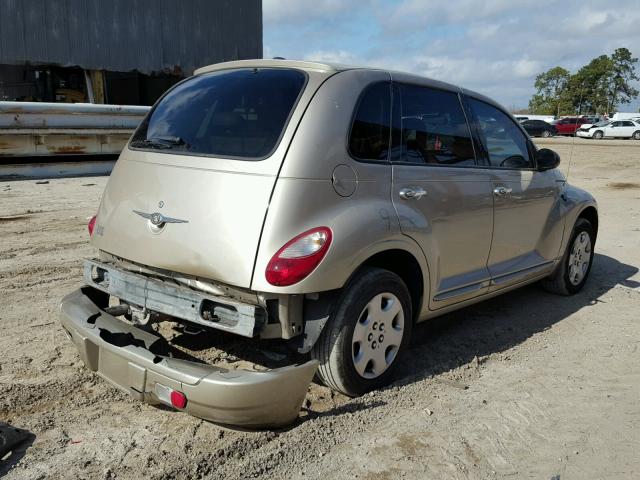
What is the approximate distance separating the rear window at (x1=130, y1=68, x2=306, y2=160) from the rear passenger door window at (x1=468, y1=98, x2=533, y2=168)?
169 centimetres

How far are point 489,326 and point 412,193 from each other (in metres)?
1.83

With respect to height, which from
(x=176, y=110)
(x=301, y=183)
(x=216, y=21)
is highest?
(x=216, y=21)

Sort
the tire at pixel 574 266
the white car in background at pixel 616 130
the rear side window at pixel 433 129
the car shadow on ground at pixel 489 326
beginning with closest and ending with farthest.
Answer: the rear side window at pixel 433 129 < the car shadow on ground at pixel 489 326 < the tire at pixel 574 266 < the white car in background at pixel 616 130

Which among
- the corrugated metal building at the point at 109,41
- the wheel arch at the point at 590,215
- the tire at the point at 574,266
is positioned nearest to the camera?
the tire at the point at 574,266

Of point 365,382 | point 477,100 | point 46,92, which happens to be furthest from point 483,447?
point 46,92

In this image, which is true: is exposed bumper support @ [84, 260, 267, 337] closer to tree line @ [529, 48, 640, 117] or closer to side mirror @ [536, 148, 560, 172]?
side mirror @ [536, 148, 560, 172]

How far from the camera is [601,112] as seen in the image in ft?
281

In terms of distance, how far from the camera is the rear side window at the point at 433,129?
3.66 m

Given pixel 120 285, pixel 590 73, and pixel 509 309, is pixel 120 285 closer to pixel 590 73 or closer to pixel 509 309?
pixel 509 309

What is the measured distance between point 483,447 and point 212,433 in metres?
1.39

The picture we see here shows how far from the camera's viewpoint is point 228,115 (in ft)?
10.9

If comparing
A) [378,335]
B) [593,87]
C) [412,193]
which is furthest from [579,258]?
[593,87]

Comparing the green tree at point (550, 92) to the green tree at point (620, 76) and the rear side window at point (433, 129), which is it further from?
the rear side window at point (433, 129)

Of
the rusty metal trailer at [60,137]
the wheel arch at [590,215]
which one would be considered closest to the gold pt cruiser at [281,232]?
the wheel arch at [590,215]
